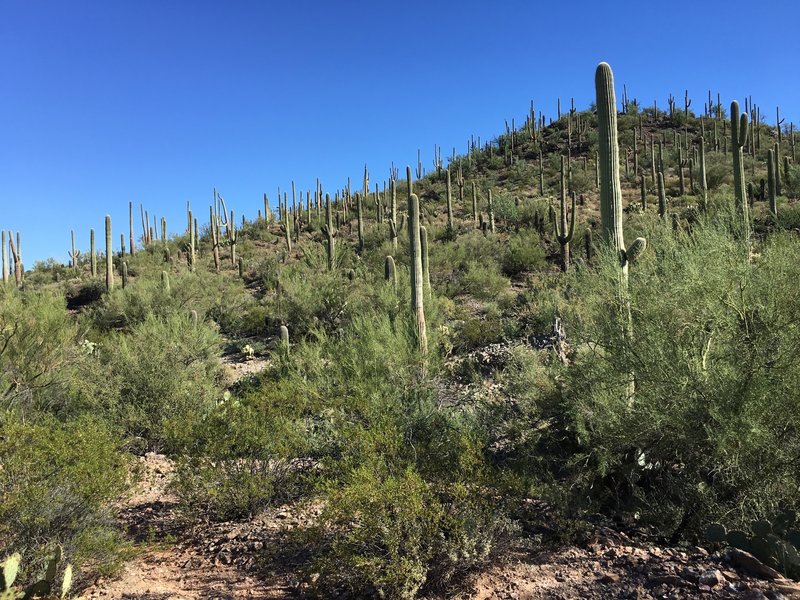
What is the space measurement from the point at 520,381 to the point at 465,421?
1060 mm

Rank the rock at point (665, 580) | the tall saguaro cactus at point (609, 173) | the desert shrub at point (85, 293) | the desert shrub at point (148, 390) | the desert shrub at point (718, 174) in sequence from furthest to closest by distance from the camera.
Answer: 1. the desert shrub at point (718, 174)
2. the desert shrub at point (85, 293)
3. the desert shrub at point (148, 390)
4. the tall saguaro cactus at point (609, 173)
5. the rock at point (665, 580)

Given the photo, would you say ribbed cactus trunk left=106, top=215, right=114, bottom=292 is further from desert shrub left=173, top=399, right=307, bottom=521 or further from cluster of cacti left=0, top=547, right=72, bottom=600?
cluster of cacti left=0, top=547, right=72, bottom=600

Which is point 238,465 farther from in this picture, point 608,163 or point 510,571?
point 608,163

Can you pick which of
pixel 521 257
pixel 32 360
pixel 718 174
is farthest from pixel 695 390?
pixel 718 174

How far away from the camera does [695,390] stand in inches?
179

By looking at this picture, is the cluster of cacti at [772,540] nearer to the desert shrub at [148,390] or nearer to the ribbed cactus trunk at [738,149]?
the desert shrub at [148,390]

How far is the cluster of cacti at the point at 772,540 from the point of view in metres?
3.83

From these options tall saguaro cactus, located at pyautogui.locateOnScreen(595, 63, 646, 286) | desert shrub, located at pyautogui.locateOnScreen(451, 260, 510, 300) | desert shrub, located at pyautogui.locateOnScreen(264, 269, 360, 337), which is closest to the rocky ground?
tall saguaro cactus, located at pyautogui.locateOnScreen(595, 63, 646, 286)

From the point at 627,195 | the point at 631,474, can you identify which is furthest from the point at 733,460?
the point at 627,195

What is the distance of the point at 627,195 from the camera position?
3089 centimetres

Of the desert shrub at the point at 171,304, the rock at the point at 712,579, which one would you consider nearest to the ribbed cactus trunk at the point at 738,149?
the rock at the point at 712,579

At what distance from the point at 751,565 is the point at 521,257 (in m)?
19.0

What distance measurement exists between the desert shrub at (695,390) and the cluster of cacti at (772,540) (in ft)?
0.77

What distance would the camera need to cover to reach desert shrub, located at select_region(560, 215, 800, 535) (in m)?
4.32
